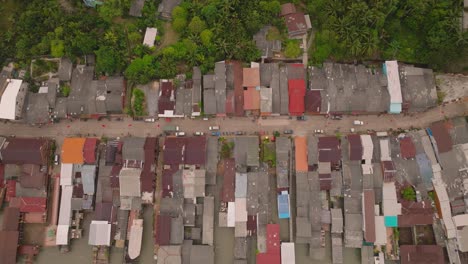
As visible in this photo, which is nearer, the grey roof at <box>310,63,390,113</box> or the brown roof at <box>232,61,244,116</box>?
the grey roof at <box>310,63,390,113</box>

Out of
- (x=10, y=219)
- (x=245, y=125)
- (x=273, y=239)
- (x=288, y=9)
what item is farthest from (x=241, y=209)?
(x=10, y=219)

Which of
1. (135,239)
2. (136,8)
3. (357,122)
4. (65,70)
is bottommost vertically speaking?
(135,239)

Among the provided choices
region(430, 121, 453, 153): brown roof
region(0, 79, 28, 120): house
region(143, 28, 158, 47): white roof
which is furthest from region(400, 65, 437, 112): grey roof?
region(0, 79, 28, 120): house

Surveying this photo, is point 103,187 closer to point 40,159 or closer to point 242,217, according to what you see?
point 40,159

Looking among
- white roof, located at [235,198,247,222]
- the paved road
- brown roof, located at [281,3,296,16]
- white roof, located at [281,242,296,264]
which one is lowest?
white roof, located at [281,242,296,264]

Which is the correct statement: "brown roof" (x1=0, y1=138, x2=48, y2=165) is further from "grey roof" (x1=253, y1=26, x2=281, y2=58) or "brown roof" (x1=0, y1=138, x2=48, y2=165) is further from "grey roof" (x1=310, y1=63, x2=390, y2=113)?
"grey roof" (x1=310, y1=63, x2=390, y2=113)

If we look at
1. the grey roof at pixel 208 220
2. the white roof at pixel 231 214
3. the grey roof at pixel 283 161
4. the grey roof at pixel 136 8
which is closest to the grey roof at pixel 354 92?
the grey roof at pixel 283 161

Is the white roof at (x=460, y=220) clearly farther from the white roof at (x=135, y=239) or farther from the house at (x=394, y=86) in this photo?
the white roof at (x=135, y=239)

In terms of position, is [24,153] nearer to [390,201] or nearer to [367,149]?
[367,149]
